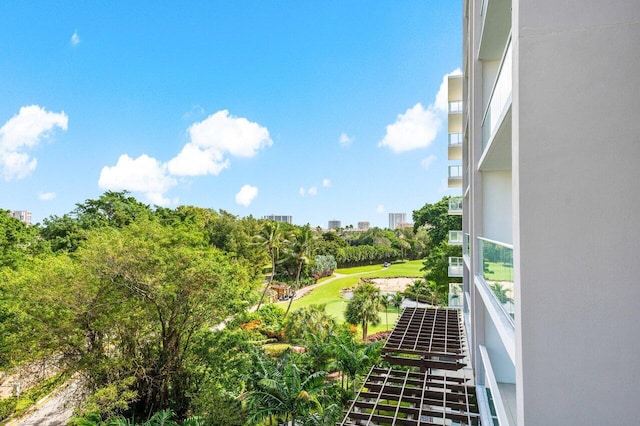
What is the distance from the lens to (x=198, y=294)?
57.2ft

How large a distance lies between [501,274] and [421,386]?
7057 mm

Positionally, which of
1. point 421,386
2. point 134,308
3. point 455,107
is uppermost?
point 455,107

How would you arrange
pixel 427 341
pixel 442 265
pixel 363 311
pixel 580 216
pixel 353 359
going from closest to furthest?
1. pixel 580 216
2. pixel 427 341
3. pixel 353 359
4. pixel 363 311
5. pixel 442 265

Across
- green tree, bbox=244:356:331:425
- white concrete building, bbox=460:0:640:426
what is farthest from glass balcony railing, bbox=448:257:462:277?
white concrete building, bbox=460:0:640:426

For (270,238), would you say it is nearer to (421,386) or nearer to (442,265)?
(442,265)

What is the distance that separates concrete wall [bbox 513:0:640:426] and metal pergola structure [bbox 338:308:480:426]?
602cm

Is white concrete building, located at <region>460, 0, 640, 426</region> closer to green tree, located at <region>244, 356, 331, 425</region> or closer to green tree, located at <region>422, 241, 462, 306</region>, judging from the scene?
green tree, located at <region>244, 356, 331, 425</region>

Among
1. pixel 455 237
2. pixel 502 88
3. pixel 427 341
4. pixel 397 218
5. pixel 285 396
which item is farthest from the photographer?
pixel 397 218

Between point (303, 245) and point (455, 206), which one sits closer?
point (455, 206)

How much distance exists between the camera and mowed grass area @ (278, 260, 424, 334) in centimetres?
3974

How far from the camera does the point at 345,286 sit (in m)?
54.9

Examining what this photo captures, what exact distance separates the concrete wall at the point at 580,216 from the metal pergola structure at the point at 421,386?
6023 millimetres

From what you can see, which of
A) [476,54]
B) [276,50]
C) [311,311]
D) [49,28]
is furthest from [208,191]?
[476,54]

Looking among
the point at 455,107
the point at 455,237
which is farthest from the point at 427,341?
the point at 455,107
